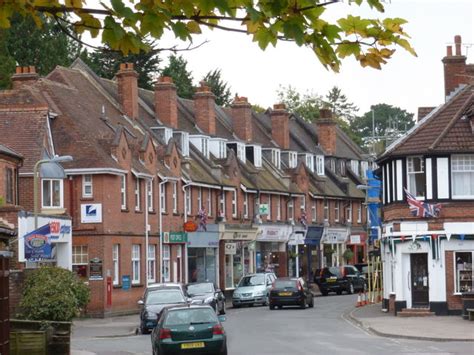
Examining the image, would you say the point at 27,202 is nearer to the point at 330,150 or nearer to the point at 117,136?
the point at 117,136

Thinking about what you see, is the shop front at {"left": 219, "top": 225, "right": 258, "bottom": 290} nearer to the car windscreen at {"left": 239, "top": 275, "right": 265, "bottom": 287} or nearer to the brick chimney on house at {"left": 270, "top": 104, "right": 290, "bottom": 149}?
the car windscreen at {"left": 239, "top": 275, "right": 265, "bottom": 287}

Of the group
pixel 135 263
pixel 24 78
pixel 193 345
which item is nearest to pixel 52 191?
pixel 135 263

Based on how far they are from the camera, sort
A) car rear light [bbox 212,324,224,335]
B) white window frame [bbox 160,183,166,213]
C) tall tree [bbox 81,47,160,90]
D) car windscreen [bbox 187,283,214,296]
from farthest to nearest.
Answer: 1. tall tree [bbox 81,47,160,90]
2. white window frame [bbox 160,183,166,213]
3. car windscreen [bbox 187,283,214,296]
4. car rear light [bbox 212,324,224,335]

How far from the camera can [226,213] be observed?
2643 inches

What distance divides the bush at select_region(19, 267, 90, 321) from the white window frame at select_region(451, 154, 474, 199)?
16.7 metres

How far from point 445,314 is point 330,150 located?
43570mm

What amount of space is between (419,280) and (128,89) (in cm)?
2205

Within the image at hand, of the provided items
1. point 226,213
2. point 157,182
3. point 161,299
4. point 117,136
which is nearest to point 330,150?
point 226,213

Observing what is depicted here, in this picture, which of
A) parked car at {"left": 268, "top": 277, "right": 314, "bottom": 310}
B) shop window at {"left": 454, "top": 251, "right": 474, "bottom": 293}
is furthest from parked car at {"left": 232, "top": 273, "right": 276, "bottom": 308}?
shop window at {"left": 454, "top": 251, "right": 474, "bottom": 293}

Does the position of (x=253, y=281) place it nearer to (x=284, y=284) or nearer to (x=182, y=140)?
(x=284, y=284)

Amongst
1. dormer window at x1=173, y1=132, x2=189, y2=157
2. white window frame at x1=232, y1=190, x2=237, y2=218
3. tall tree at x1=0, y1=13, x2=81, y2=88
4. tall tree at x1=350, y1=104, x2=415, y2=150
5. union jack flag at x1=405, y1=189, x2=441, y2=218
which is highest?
tall tree at x1=350, y1=104, x2=415, y2=150

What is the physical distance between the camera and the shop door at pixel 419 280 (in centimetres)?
4425

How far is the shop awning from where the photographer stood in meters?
79.1

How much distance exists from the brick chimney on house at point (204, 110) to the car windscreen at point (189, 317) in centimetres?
4179
